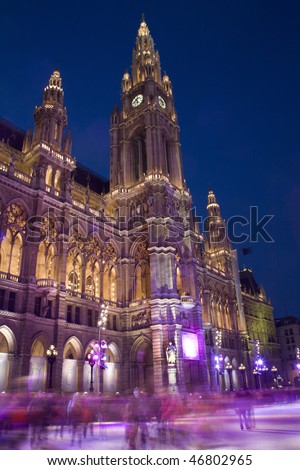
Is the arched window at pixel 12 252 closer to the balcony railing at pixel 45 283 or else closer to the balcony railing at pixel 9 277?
the balcony railing at pixel 9 277

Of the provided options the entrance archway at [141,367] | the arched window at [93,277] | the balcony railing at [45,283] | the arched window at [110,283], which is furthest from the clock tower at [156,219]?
the balcony railing at [45,283]

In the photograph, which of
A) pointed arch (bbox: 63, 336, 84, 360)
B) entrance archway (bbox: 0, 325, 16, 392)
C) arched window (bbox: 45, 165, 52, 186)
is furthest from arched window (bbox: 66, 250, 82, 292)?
entrance archway (bbox: 0, 325, 16, 392)

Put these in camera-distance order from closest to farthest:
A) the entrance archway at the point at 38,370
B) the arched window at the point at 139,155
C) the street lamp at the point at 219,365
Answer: the entrance archway at the point at 38,370
the street lamp at the point at 219,365
the arched window at the point at 139,155

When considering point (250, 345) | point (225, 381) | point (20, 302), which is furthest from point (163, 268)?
point (250, 345)

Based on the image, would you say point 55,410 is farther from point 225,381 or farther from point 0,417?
point 225,381

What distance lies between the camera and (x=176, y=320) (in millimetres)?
45594

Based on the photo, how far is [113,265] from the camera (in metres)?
50.2

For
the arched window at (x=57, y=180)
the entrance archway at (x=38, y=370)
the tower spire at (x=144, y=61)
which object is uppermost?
→ the tower spire at (x=144, y=61)

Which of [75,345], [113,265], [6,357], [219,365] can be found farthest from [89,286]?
[219,365]

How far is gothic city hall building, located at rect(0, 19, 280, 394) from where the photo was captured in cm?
3738

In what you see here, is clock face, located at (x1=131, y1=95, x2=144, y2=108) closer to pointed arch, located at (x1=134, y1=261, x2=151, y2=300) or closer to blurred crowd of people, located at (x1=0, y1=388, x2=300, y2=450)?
pointed arch, located at (x1=134, y1=261, x2=151, y2=300)

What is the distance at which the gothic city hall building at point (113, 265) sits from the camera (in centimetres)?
3738

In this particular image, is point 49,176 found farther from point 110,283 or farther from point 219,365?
point 219,365

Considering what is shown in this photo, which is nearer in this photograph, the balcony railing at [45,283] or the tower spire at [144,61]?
the balcony railing at [45,283]
